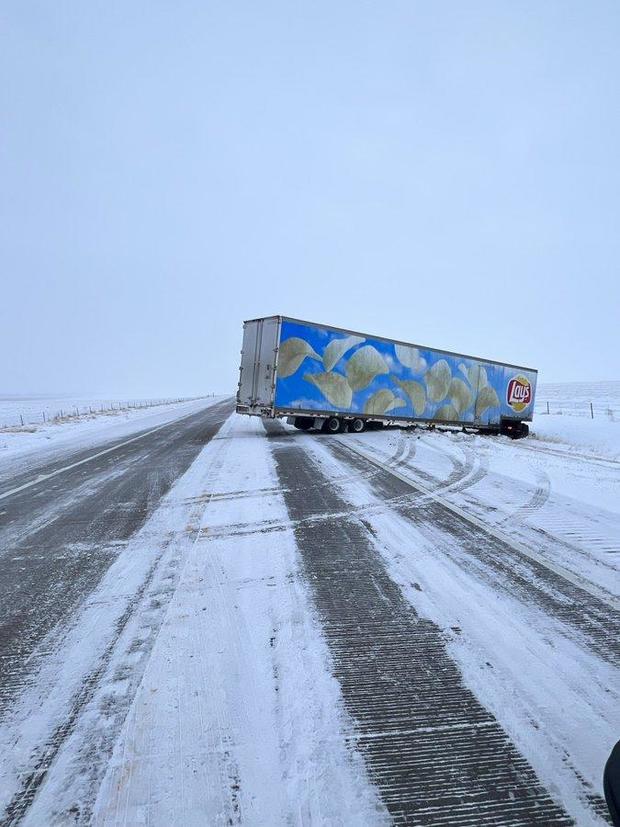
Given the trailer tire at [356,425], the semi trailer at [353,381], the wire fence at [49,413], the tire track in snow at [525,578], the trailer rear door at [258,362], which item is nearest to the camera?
the tire track in snow at [525,578]

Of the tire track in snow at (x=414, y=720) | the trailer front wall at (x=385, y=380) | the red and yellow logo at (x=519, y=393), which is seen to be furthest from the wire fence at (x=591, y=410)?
the tire track in snow at (x=414, y=720)

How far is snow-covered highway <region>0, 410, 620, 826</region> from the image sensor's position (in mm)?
1738

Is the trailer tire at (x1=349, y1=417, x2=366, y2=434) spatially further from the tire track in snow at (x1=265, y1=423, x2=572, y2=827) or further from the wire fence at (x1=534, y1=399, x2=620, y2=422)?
the wire fence at (x1=534, y1=399, x2=620, y2=422)

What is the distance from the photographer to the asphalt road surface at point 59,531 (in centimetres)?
294

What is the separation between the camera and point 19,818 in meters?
1.62

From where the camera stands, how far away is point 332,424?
1501 cm

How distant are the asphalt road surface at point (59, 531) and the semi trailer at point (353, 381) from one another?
4.36 meters

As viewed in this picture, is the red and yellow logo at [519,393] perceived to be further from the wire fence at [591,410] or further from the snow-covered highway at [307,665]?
the snow-covered highway at [307,665]

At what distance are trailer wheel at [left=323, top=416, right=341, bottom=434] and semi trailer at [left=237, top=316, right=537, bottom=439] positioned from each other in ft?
0.09

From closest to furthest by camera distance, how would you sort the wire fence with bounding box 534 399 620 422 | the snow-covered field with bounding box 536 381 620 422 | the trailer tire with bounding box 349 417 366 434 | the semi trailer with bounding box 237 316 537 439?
the semi trailer with bounding box 237 316 537 439 < the trailer tire with bounding box 349 417 366 434 < the wire fence with bounding box 534 399 620 422 < the snow-covered field with bounding box 536 381 620 422

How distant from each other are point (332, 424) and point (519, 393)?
10718 mm

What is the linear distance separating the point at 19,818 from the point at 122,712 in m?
0.53

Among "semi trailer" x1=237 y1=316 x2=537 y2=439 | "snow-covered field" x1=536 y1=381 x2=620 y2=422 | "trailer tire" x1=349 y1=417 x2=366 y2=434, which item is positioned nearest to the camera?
"semi trailer" x1=237 y1=316 x2=537 y2=439

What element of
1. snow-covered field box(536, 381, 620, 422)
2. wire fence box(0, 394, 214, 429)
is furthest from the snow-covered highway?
snow-covered field box(536, 381, 620, 422)
